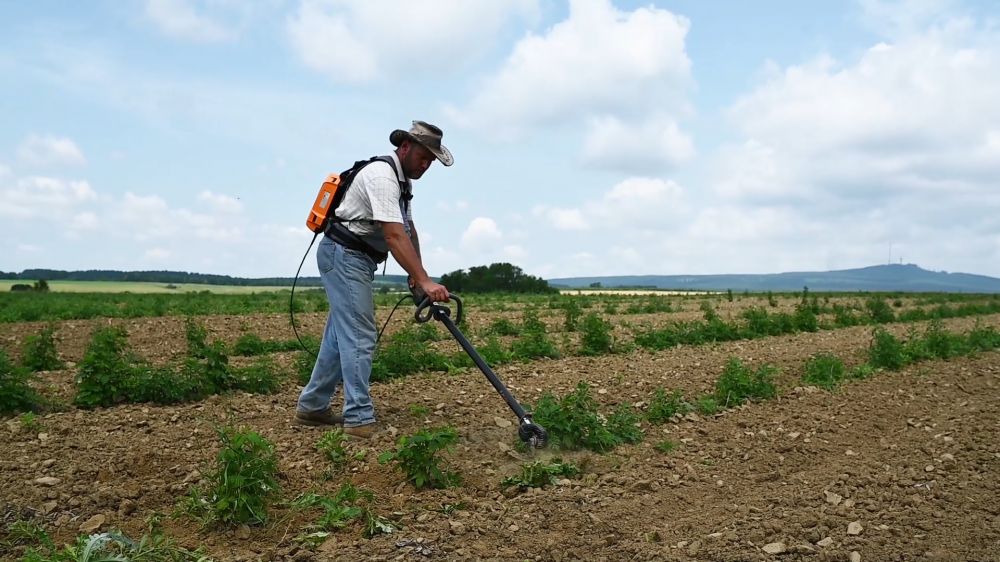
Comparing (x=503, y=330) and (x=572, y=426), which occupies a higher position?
(x=503, y=330)

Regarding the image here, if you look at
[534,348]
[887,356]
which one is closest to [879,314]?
[887,356]

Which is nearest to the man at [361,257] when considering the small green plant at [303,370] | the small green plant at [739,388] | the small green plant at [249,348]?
the small green plant at [303,370]

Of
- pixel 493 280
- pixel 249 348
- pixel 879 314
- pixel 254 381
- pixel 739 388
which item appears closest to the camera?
pixel 739 388

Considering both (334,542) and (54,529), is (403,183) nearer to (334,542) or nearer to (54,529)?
(334,542)

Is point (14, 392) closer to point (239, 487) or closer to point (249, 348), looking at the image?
point (239, 487)

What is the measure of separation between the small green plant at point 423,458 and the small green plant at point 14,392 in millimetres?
3956

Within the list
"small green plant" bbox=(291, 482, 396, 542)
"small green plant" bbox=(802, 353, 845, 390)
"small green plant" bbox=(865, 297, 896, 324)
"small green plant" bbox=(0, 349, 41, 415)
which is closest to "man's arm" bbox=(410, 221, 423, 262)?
"small green plant" bbox=(291, 482, 396, 542)

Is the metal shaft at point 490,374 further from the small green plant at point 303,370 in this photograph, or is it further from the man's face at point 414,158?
the small green plant at point 303,370

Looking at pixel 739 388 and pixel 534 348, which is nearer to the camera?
pixel 739 388

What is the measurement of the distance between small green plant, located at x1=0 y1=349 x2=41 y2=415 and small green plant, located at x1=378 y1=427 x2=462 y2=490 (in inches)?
156

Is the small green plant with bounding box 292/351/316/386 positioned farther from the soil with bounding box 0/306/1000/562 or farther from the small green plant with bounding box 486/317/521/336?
the small green plant with bounding box 486/317/521/336

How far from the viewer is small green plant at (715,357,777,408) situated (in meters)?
7.19

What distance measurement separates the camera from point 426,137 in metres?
5.35

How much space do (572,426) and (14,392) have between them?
4822 millimetres
